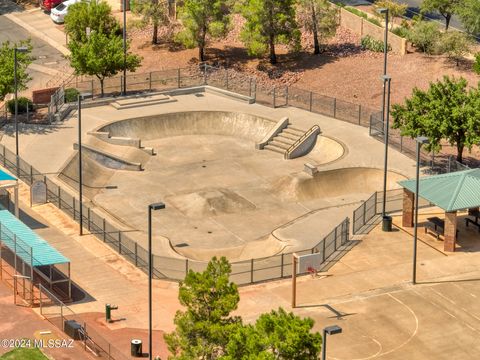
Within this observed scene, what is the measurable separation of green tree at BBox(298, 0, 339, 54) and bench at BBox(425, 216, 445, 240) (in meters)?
33.6

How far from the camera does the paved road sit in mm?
99369

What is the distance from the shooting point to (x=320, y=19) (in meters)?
102

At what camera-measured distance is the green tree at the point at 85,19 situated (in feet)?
332

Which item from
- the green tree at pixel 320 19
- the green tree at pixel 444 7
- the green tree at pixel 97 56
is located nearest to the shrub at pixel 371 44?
the green tree at pixel 320 19

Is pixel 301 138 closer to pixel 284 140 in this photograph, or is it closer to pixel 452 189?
pixel 284 140

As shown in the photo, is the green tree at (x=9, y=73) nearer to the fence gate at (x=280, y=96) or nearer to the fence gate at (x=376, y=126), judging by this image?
the fence gate at (x=280, y=96)

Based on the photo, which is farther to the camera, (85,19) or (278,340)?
(85,19)

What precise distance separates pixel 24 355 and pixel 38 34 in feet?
185

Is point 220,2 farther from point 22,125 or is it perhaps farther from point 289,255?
point 289,255

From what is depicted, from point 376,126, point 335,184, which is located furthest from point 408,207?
point 376,126

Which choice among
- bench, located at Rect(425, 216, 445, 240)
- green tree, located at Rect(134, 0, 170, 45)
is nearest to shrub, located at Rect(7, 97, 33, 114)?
green tree, located at Rect(134, 0, 170, 45)

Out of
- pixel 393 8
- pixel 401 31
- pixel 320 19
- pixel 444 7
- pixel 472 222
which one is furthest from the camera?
pixel 393 8

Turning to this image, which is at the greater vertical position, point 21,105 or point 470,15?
point 470,15

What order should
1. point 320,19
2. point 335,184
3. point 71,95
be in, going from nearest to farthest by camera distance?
1. point 335,184
2. point 71,95
3. point 320,19
